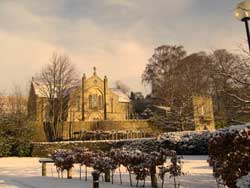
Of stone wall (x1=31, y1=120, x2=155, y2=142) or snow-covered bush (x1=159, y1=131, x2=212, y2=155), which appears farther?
stone wall (x1=31, y1=120, x2=155, y2=142)

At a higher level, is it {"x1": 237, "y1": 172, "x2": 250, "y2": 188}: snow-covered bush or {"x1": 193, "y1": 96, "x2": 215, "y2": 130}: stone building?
{"x1": 193, "y1": 96, "x2": 215, "y2": 130}: stone building

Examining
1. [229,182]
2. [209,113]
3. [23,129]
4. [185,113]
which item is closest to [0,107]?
[23,129]

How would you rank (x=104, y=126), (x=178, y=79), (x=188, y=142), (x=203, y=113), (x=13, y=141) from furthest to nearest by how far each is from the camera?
(x=203, y=113) → (x=104, y=126) → (x=178, y=79) → (x=13, y=141) → (x=188, y=142)

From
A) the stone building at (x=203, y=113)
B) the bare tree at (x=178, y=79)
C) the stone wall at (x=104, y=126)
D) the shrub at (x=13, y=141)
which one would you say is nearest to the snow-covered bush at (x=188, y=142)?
the bare tree at (x=178, y=79)

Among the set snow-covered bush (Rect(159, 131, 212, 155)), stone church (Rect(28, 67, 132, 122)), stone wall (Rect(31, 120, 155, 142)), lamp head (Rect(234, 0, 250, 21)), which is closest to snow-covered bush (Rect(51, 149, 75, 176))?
lamp head (Rect(234, 0, 250, 21))

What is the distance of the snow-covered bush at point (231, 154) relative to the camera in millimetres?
7336

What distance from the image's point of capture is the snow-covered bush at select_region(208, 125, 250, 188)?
7.34 metres

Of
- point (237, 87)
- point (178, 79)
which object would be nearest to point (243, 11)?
point (237, 87)

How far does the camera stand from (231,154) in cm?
756

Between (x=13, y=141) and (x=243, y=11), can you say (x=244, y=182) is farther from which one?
(x=13, y=141)

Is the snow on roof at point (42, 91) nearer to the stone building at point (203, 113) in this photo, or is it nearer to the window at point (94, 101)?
the window at point (94, 101)

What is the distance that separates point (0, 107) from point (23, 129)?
261 inches

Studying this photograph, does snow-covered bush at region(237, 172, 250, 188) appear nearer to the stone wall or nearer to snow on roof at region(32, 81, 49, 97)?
the stone wall

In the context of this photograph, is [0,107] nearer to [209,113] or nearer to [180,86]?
[180,86]
